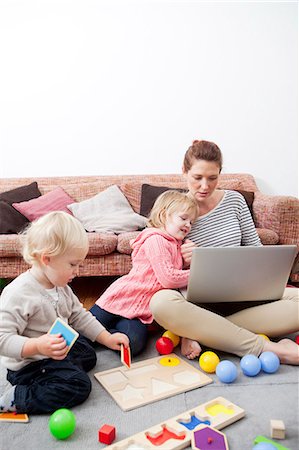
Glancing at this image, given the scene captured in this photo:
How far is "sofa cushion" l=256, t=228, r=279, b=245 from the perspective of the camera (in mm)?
2422

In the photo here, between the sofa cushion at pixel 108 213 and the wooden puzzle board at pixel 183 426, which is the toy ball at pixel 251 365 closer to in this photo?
the wooden puzzle board at pixel 183 426

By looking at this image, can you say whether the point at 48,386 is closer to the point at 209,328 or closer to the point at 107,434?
the point at 107,434

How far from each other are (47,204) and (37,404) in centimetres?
177

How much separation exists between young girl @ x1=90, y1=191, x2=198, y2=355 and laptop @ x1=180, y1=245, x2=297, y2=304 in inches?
4.7

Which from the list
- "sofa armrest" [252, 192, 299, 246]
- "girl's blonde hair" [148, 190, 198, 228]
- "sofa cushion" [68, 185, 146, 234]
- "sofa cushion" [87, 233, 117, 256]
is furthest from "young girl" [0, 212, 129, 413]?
"sofa armrest" [252, 192, 299, 246]

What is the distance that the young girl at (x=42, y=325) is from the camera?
1127 mm

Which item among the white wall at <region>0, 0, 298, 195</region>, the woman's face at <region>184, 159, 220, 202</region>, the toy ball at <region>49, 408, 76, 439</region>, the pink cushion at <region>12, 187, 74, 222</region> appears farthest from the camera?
the white wall at <region>0, 0, 298, 195</region>

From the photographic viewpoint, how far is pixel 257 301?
1.56m

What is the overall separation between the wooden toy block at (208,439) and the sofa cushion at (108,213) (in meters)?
1.65

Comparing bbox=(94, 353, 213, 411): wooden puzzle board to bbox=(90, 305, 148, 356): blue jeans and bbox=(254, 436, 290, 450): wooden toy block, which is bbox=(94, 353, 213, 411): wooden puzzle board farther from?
bbox=(254, 436, 290, 450): wooden toy block

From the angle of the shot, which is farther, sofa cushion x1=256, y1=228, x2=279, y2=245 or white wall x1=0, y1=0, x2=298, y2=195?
white wall x1=0, y1=0, x2=298, y2=195

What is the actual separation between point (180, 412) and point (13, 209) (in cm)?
187

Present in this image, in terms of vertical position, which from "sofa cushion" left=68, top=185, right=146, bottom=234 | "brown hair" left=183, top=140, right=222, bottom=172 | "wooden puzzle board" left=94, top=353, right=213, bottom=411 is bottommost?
"wooden puzzle board" left=94, top=353, right=213, bottom=411

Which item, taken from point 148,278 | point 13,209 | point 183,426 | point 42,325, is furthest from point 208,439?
point 13,209
